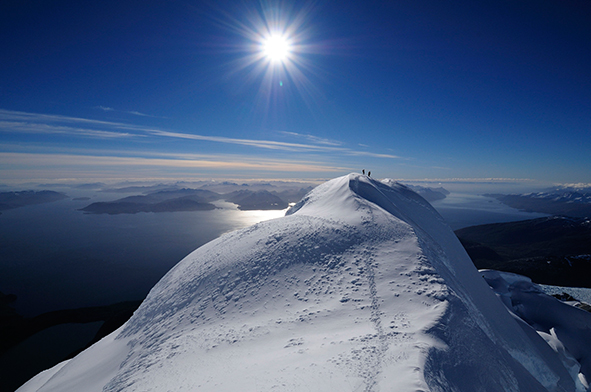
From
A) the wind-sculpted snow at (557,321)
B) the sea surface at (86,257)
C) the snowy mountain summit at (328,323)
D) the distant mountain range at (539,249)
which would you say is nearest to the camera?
the snowy mountain summit at (328,323)

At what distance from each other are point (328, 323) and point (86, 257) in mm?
140713

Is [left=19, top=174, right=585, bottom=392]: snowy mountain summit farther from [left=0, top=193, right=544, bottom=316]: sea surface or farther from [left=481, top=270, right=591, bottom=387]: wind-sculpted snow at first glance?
[left=0, top=193, right=544, bottom=316]: sea surface

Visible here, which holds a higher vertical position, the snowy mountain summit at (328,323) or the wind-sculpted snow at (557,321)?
the snowy mountain summit at (328,323)

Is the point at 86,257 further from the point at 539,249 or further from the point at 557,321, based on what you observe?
the point at 539,249

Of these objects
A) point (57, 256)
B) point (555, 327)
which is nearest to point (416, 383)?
point (555, 327)

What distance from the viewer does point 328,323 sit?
7789mm

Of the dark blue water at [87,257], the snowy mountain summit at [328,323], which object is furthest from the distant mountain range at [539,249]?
the dark blue water at [87,257]

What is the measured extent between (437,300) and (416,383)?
3.77 metres

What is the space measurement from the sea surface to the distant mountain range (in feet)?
444

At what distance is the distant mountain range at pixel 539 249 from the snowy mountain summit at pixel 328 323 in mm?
95877

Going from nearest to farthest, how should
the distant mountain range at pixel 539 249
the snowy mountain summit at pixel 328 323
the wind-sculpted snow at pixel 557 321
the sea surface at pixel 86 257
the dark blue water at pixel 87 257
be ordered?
the snowy mountain summit at pixel 328 323 → the wind-sculpted snow at pixel 557 321 → the sea surface at pixel 86 257 → the dark blue water at pixel 87 257 → the distant mountain range at pixel 539 249

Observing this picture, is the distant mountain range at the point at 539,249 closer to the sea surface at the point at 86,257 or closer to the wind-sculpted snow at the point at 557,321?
the wind-sculpted snow at the point at 557,321

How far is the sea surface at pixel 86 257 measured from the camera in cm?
7069

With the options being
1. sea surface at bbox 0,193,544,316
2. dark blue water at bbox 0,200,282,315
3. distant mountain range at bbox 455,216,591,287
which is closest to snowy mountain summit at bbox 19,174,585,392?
dark blue water at bbox 0,200,282,315
